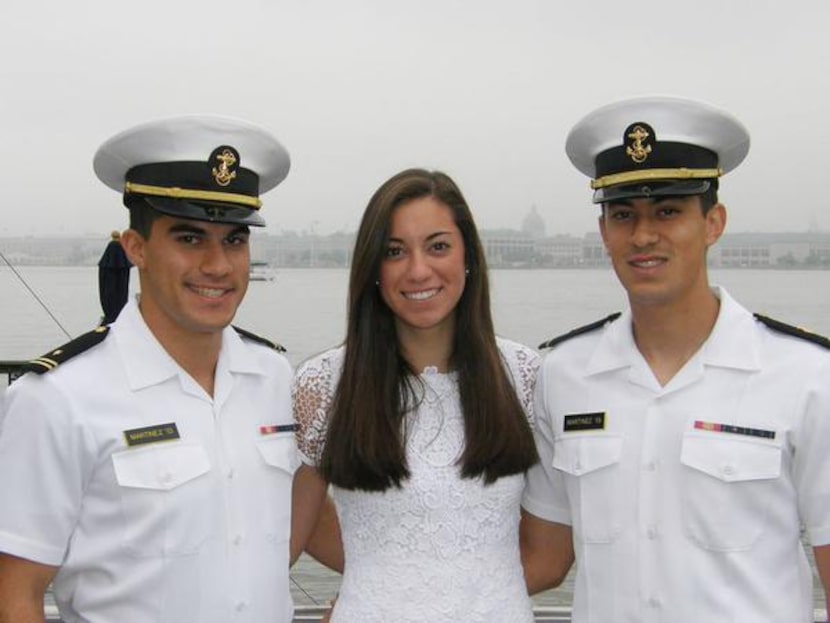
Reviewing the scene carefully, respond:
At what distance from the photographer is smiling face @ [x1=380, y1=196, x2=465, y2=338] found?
7.88ft

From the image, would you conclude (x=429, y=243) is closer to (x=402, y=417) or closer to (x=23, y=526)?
(x=402, y=417)

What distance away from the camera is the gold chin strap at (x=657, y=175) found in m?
2.33

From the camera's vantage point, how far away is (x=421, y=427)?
2480 millimetres

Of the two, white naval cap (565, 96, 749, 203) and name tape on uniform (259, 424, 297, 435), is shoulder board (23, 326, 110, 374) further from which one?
white naval cap (565, 96, 749, 203)

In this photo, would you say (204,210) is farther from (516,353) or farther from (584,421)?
(584,421)

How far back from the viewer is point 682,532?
2266 mm

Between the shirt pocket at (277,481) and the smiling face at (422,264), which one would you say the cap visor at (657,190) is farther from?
the shirt pocket at (277,481)

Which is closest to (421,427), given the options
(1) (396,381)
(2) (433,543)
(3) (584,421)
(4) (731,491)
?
(1) (396,381)

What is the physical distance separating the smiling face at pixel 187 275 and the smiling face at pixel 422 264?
37 cm

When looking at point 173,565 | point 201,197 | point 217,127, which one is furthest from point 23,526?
point 217,127

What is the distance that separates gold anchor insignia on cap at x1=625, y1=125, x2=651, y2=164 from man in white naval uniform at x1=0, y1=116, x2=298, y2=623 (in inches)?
33.5

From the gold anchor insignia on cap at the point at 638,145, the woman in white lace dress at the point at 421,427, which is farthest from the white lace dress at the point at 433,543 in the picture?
the gold anchor insignia on cap at the point at 638,145

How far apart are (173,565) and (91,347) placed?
50cm

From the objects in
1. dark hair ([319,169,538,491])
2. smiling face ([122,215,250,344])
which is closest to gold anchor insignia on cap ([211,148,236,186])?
smiling face ([122,215,250,344])
